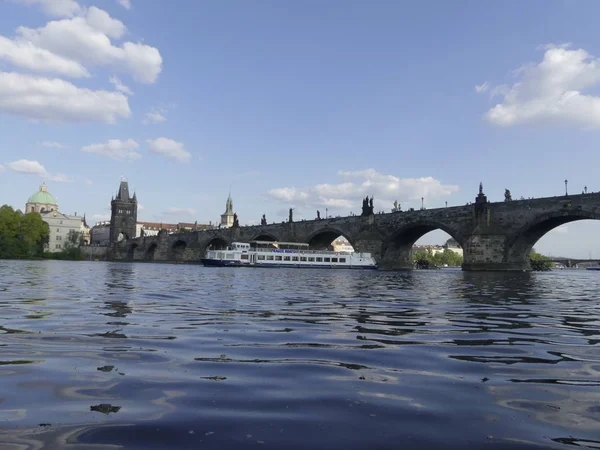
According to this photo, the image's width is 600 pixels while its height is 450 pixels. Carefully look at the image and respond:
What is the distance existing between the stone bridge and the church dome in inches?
4067

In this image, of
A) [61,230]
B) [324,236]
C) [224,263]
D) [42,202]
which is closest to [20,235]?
[224,263]

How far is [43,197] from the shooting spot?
16400 cm

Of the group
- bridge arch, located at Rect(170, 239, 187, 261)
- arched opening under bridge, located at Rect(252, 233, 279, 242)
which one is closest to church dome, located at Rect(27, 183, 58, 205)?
bridge arch, located at Rect(170, 239, 187, 261)

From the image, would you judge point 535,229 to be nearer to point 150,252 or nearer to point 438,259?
point 150,252

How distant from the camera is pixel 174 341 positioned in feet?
20.7

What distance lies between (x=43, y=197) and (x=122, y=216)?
26363 millimetres

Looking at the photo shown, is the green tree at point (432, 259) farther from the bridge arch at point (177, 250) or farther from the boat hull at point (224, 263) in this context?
the boat hull at point (224, 263)

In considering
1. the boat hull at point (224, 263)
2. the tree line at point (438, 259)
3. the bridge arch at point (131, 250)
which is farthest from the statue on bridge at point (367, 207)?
the bridge arch at point (131, 250)

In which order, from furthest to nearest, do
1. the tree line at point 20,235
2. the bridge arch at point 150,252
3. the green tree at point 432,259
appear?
the green tree at point 432,259 < the bridge arch at point 150,252 < the tree line at point 20,235

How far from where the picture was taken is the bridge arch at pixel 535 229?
4284 cm

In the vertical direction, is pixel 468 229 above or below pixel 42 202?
below

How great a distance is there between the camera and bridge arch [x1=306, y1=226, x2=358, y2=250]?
70625 mm

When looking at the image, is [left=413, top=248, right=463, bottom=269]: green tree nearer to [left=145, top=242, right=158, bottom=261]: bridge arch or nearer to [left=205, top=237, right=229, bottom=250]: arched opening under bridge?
[left=205, top=237, right=229, bottom=250]: arched opening under bridge

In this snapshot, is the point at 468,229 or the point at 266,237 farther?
the point at 266,237
